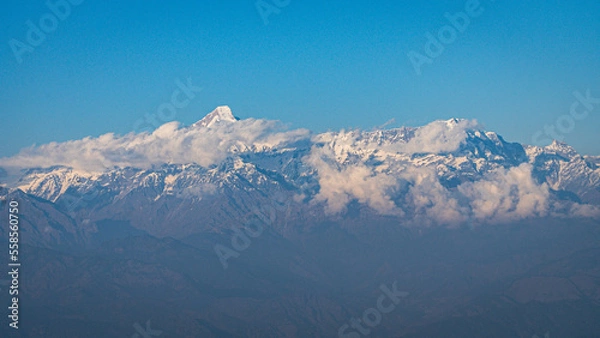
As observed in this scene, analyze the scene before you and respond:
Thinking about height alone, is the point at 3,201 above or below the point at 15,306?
above

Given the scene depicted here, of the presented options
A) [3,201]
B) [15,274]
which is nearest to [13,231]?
[15,274]

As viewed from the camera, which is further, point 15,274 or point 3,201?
point 15,274

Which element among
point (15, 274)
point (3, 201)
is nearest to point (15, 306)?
point (15, 274)

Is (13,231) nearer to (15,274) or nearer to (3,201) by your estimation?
(15,274)

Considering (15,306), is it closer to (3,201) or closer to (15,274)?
(15,274)

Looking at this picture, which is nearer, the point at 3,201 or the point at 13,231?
the point at 3,201

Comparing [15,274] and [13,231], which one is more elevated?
[13,231]
